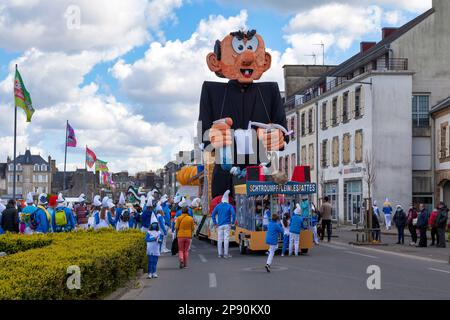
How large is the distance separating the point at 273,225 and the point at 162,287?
4.40 metres

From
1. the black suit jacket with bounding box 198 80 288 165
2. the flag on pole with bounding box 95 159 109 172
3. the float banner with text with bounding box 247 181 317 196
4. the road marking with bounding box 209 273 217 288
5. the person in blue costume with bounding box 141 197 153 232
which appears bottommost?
the road marking with bounding box 209 273 217 288

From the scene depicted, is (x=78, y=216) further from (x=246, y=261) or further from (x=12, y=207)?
(x=246, y=261)

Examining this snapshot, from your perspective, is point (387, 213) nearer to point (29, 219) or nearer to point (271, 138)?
point (271, 138)

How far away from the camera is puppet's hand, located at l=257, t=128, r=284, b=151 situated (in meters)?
26.9

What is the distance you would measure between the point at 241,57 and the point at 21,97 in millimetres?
10206

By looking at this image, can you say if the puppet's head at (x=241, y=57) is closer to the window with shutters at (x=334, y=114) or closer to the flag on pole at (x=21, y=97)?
the flag on pole at (x=21, y=97)

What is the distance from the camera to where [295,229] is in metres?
21.4

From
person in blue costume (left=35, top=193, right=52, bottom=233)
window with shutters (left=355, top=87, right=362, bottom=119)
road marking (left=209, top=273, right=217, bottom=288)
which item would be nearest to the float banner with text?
road marking (left=209, top=273, right=217, bottom=288)

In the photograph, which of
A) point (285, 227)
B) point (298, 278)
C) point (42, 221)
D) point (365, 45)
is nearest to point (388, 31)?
point (365, 45)

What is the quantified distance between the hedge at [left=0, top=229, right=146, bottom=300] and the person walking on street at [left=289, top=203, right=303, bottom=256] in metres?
5.11

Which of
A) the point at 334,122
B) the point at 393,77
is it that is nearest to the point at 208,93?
the point at 393,77

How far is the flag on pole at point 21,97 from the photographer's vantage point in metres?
30.9

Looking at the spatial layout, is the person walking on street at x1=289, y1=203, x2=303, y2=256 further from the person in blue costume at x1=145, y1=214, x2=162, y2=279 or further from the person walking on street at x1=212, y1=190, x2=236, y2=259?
the person in blue costume at x1=145, y1=214, x2=162, y2=279

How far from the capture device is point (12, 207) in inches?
842
